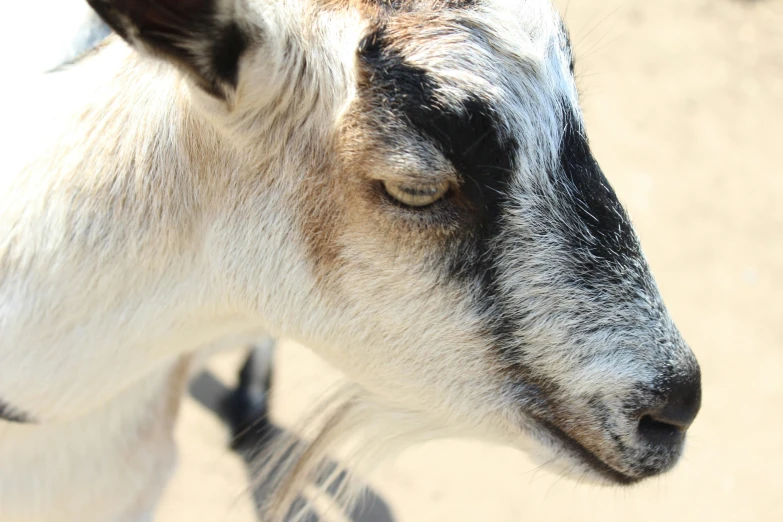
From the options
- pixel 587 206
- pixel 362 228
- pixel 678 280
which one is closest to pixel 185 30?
pixel 362 228

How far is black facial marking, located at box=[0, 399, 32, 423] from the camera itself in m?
1.97

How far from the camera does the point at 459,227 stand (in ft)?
5.63

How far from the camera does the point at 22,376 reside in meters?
1.91

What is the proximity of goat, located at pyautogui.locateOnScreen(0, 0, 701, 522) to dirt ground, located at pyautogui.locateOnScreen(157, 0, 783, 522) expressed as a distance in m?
0.79

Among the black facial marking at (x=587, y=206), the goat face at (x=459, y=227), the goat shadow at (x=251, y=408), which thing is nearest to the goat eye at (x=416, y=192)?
the goat face at (x=459, y=227)

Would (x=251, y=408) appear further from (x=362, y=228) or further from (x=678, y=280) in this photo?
(x=678, y=280)

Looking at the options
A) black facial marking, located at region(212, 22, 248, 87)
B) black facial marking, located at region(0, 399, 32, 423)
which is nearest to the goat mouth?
black facial marking, located at region(212, 22, 248, 87)

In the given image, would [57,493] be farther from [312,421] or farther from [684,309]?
[684,309]

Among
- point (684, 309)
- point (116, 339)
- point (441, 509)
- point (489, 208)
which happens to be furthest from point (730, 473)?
point (116, 339)

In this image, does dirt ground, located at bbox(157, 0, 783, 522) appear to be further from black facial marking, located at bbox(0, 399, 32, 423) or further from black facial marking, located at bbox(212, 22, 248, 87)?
black facial marking, located at bbox(212, 22, 248, 87)

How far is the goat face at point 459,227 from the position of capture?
1.65 m

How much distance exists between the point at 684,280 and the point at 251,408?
281cm

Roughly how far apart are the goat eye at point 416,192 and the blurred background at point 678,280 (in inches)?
42.7

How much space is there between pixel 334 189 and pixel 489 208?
1.12ft
